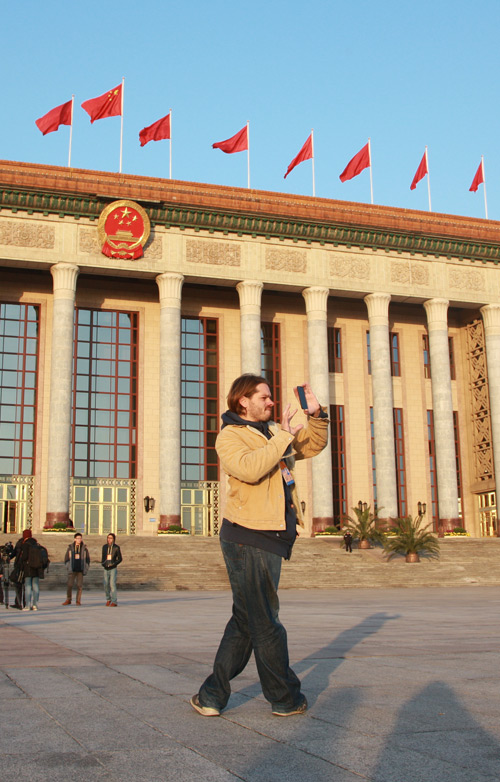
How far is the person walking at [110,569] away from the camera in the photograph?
17516 millimetres

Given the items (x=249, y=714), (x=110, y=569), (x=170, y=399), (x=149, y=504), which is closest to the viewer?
(x=249, y=714)

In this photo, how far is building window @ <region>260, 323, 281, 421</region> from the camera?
4228 cm

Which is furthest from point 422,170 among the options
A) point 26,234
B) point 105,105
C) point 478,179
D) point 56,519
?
point 56,519

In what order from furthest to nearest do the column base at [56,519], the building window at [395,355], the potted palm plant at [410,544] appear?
the building window at [395,355], the column base at [56,519], the potted palm plant at [410,544]

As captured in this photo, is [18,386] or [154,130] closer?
[18,386]

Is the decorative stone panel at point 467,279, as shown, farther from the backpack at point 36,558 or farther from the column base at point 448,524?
the backpack at point 36,558

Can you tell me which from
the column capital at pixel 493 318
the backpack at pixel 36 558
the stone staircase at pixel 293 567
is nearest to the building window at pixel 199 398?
the stone staircase at pixel 293 567

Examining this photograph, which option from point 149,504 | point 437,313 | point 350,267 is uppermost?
point 350,267

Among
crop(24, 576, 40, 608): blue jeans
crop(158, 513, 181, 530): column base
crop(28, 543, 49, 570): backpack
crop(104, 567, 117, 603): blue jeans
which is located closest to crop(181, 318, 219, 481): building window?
crop(158, 513, 181, 530): column base

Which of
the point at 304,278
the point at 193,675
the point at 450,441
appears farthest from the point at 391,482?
the point at 193,675

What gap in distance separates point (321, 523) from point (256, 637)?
111 feet

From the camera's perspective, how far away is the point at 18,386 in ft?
127

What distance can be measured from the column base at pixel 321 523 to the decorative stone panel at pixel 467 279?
48.2 ft

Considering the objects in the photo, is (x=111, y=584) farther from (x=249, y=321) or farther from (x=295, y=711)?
(x=249, y=321)
